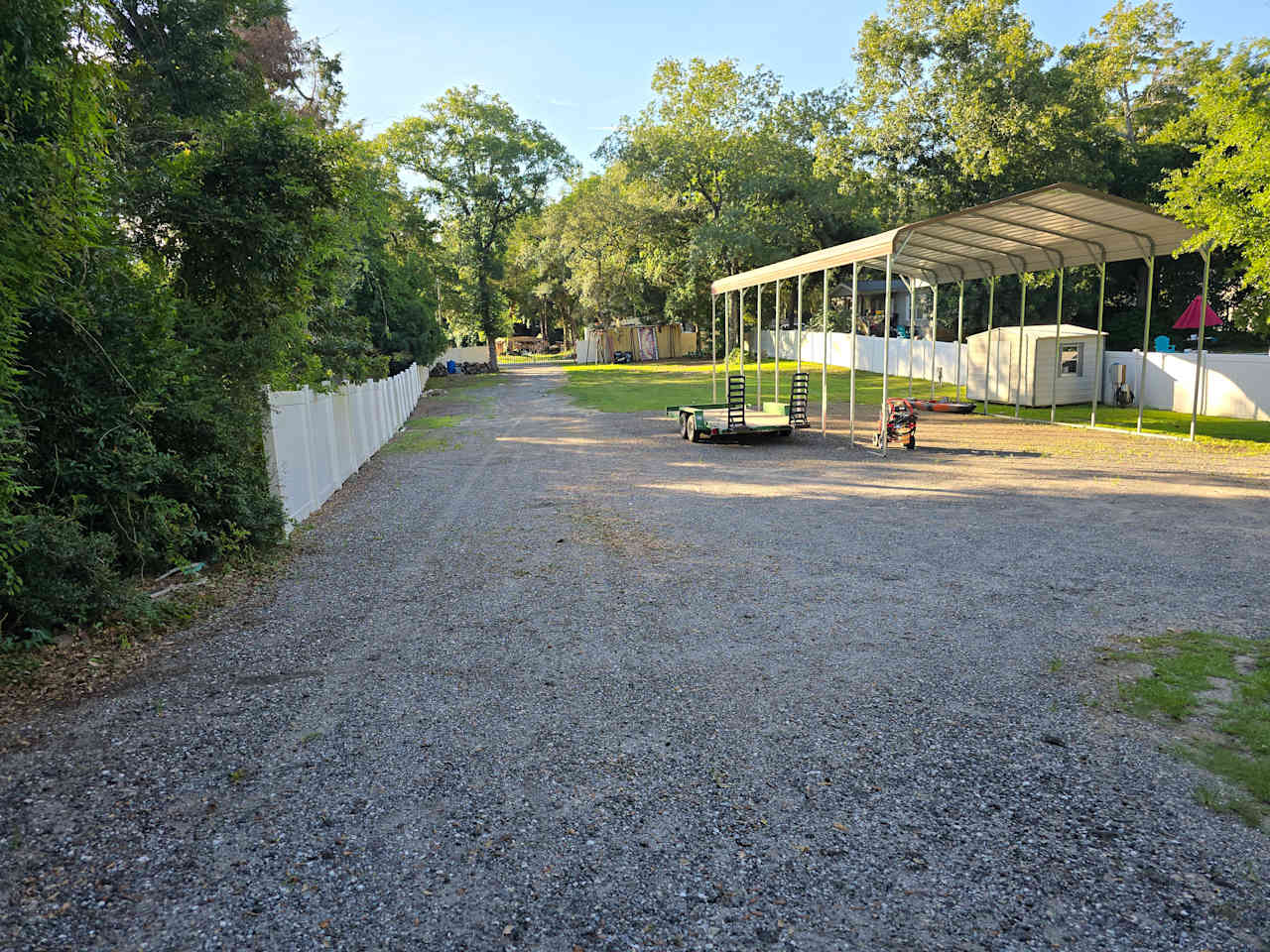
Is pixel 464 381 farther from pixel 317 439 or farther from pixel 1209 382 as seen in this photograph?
pixel 1209 382

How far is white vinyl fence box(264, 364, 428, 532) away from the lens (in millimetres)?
8953

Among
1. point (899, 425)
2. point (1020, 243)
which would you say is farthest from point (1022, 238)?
point (899, 425)

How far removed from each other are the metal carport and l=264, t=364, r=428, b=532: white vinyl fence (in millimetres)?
7371

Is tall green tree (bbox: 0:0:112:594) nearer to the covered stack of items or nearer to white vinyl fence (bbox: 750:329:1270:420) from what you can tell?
white vinyl fence (bbox: 750:329:1270:420)

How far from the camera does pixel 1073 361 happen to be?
67.7 ft

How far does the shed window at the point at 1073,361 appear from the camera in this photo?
2045 cm

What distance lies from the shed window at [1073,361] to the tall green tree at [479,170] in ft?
104

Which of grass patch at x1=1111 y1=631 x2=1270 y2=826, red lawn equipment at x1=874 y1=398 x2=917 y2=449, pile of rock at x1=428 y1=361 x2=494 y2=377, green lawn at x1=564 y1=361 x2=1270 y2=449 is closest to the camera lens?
grass patch at x1=1111 y1=631 x2=1270 y2=826

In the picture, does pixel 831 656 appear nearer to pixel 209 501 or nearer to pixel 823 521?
pixel 823 521

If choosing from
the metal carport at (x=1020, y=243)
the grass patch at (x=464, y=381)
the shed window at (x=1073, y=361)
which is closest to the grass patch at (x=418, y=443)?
the metal carport at (x=1020, y=243)

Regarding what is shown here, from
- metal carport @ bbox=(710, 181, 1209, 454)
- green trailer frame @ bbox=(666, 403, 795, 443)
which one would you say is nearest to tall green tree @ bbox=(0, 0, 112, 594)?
metal carport @ bbox=(710, 181, 1209, 454)

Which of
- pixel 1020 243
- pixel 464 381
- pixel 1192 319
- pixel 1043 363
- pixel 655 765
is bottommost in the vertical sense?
pixel 655 765

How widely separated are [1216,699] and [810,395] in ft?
72.4

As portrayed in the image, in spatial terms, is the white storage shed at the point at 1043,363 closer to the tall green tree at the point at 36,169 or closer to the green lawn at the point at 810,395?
the green lawn at the point at 810,395
